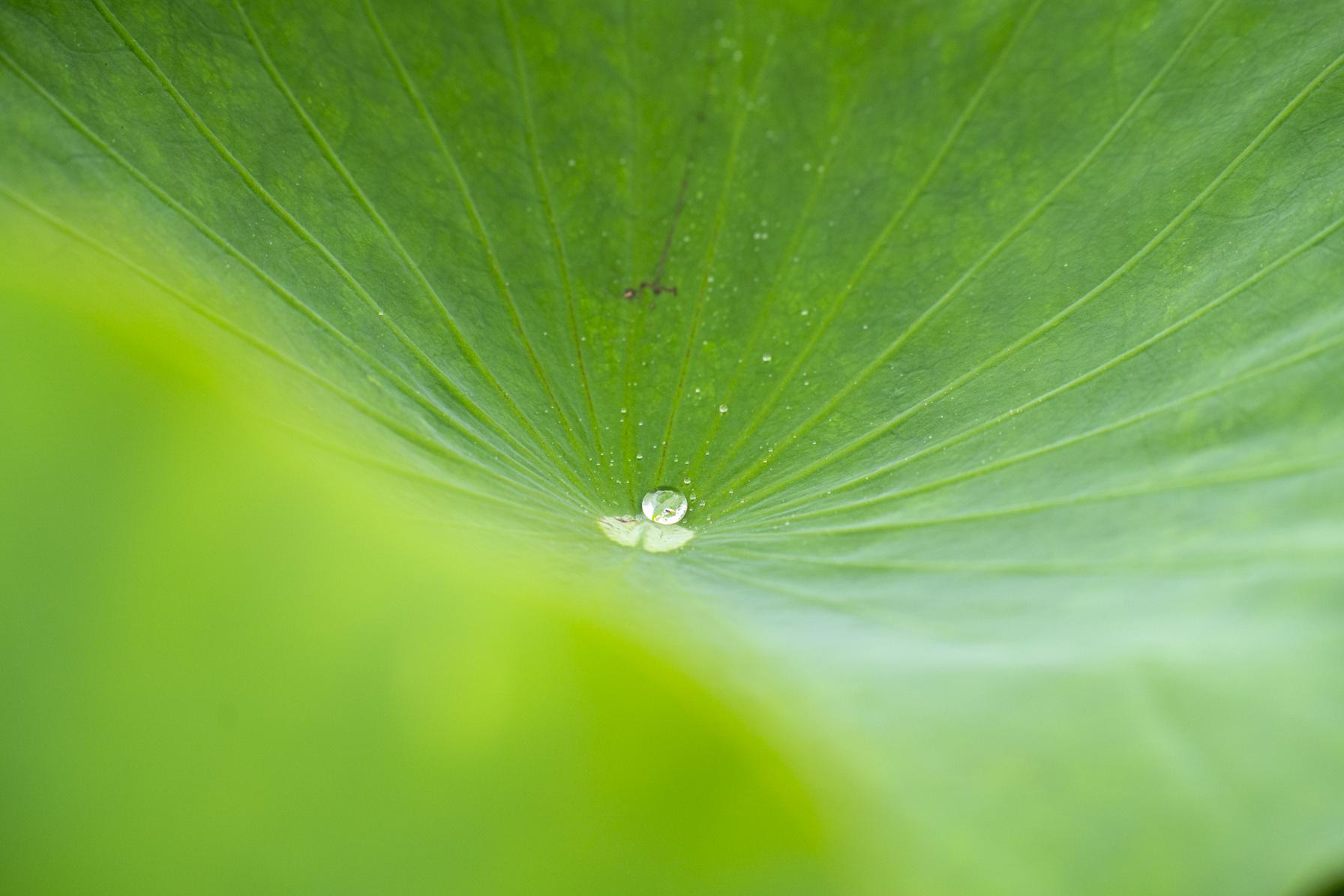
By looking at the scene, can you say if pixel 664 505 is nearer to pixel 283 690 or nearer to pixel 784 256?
A: pixel 784 256

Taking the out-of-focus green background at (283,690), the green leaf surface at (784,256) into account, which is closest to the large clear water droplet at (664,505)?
the green leaf surface at (784,256)

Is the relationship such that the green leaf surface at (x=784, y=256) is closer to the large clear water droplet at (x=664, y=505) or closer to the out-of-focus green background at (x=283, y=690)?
the large clear water droplet at (x=664, y=505)

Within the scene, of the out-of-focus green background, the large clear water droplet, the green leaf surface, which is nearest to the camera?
the green leaf surface

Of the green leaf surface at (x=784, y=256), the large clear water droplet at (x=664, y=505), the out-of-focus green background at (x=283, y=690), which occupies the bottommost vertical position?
the out-of-focus green background at (x=283, y=690)

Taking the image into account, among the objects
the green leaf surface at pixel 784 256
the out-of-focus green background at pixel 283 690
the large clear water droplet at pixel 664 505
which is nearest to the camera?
the green leaf surface at pixel 784 256

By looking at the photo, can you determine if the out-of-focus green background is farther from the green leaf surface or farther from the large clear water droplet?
the large clear water droplet

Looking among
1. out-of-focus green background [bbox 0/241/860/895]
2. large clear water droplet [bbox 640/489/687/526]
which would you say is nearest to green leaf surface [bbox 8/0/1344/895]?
large clear water droplet [bbox 640/489/687/526]
